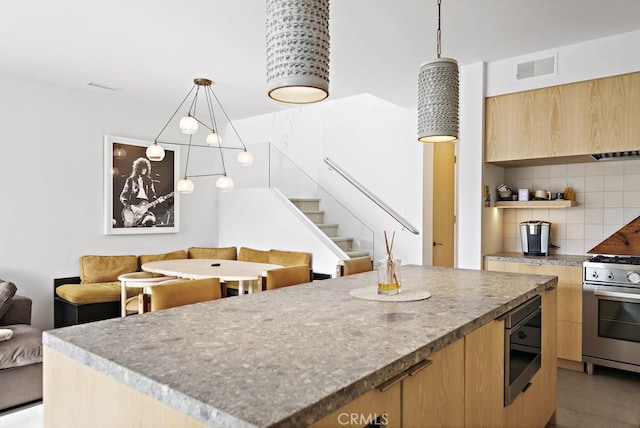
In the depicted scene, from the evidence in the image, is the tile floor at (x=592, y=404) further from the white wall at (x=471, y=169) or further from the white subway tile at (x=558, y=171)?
the white subway tile at (x=558, y=171)

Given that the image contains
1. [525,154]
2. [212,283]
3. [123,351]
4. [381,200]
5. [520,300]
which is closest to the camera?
[123,351]

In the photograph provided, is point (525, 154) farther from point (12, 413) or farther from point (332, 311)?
point (12, 413)

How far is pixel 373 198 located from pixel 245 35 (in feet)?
10.0

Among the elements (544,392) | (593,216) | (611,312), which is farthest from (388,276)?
(593,216)

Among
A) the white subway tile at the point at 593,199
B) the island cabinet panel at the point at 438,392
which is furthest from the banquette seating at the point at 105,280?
the island cabinet panel at the point at 438,392

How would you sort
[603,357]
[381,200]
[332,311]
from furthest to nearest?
1. [381,200]
2. [603,357]
3. [332,311]

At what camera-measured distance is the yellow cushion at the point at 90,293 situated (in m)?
4.62

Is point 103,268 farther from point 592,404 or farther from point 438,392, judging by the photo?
point 592,404

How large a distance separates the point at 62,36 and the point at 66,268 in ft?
9.05

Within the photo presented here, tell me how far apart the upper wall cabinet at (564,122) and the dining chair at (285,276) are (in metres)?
2.22

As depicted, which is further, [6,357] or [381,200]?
[381,200]

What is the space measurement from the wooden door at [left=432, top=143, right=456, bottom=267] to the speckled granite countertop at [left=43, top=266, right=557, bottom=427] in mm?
3748

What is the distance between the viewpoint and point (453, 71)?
2197mm

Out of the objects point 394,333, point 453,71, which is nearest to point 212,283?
point 394,333
